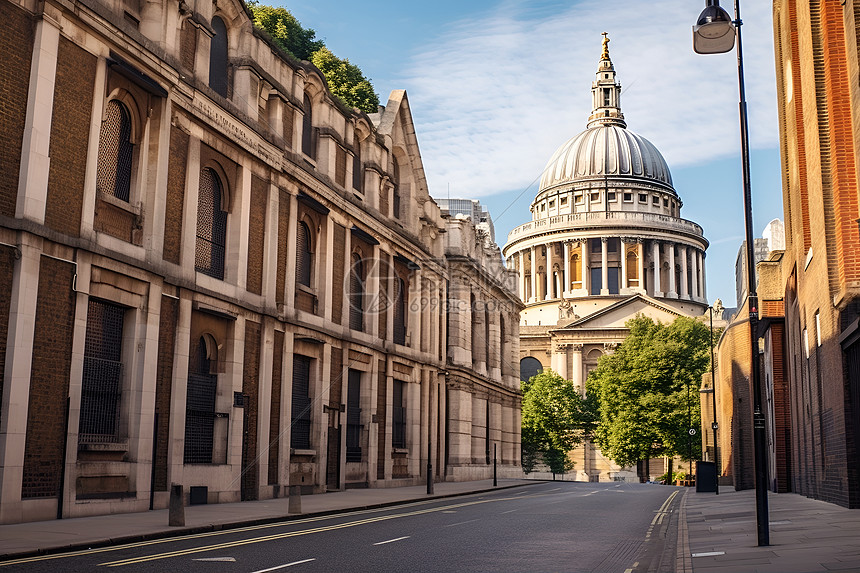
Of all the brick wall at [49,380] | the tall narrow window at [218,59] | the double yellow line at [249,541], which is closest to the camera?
the double yellow line at [249,541]

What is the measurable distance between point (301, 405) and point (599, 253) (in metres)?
99.6

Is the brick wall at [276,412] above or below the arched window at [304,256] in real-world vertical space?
below

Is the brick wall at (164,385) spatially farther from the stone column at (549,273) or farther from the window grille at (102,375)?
the stone column at (549,273)

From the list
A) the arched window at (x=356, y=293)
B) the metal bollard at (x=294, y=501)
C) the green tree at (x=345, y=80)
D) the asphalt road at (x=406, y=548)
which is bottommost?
the asphalt road at (x=406, y=548)

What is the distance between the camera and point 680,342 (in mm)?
84562

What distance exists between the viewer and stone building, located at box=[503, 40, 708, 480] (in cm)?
11288

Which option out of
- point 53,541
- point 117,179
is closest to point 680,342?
point 117,179

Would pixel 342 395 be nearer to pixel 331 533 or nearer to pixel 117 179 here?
pixel 117 179

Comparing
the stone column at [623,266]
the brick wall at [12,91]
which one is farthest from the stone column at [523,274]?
the brick wall at [12,91]

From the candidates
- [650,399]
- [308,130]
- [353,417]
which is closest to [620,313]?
[650,399]

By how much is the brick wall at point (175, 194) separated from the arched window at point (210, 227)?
1.32m

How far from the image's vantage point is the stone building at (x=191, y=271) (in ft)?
61.4

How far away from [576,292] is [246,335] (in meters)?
101

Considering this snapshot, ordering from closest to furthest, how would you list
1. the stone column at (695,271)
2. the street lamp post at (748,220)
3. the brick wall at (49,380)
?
the street lamp post at (748,220), the brick wall at (49,380), the stone column at (695,271)
